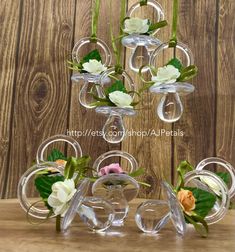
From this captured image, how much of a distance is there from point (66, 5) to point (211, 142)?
30.2 inches

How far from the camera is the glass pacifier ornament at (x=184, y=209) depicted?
57cm

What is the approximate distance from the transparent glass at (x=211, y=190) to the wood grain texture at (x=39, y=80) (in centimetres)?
85

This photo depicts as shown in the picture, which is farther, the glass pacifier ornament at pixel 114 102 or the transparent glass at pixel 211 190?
the glass pacifier ornament at pixel 114 102

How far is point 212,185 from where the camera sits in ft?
2.13

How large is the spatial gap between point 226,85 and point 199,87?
99mm

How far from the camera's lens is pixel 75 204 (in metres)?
0.57

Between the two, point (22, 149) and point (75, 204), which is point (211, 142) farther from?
point (75, 204)

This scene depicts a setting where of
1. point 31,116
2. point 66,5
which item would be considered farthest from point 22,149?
point 66,5

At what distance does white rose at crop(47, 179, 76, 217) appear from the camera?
58cm

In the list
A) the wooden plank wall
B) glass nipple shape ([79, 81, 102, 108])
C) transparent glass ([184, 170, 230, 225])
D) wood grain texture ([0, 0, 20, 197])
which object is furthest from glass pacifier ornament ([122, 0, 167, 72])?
wood grain texture ([0, 0, 20, 197])

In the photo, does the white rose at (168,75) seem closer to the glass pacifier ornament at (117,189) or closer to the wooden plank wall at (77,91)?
the glass pacifier ornament at (117,189)

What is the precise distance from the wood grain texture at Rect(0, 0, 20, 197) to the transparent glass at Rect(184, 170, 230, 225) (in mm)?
A: 944

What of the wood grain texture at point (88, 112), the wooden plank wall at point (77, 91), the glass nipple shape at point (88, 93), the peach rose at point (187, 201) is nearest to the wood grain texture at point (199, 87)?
the wooden plank wall at point (77, 91)

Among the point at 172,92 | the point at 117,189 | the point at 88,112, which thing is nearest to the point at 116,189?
the point at 117,189
